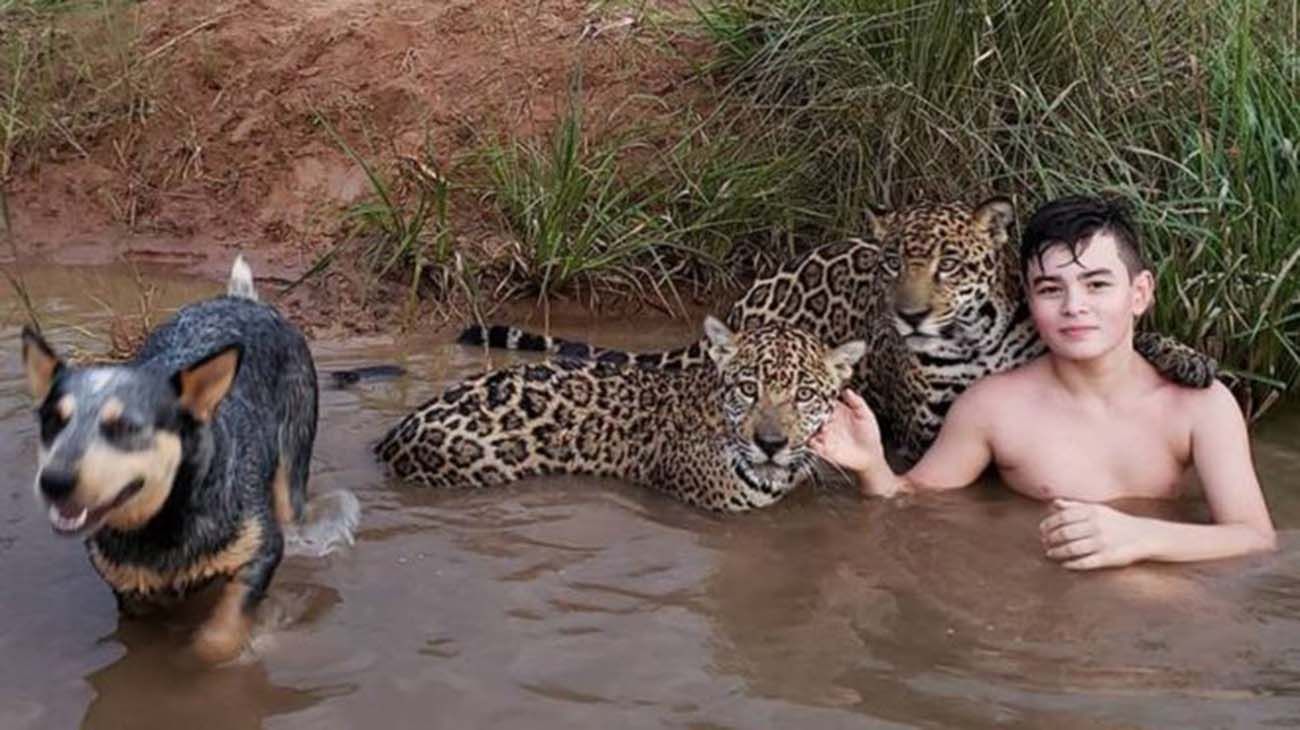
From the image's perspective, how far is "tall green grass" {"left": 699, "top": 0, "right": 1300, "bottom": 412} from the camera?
6402 millimetres

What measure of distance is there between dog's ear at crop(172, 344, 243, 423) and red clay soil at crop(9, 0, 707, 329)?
4179 millimetres

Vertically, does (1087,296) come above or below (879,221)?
below

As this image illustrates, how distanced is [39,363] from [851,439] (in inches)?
107

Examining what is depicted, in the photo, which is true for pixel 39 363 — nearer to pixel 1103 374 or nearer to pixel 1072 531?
pixel 1072 531

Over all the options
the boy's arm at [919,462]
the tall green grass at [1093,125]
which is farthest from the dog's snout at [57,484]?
the tall green grass at [1093,125]

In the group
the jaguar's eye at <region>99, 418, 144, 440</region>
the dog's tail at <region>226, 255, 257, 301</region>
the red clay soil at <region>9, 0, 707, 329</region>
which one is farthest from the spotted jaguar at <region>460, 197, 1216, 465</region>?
the jaguar's eye at <region>99, 418, 144, 440</region>

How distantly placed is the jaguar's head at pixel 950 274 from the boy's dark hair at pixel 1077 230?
0.26 m

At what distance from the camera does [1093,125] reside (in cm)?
695

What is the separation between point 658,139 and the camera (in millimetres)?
8633

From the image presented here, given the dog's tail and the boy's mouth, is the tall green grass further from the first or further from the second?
the dog's tail

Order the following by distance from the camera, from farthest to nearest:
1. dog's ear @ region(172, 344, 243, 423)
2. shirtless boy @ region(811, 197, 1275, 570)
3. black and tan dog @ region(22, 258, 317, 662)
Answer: shirtless boy @ region(811, 197, 1275, 570) < dog's ear @ region(172, 344, 243, 423) < black and tan dog @ region(22, 258, 317, 662)

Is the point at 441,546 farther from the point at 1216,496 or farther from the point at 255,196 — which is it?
the point at 255,196

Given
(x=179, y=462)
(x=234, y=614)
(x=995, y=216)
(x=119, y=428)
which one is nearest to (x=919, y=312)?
(x=995, y=216)

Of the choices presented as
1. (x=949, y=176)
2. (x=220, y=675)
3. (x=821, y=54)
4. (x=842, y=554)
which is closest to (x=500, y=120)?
(x=821, y=54)
